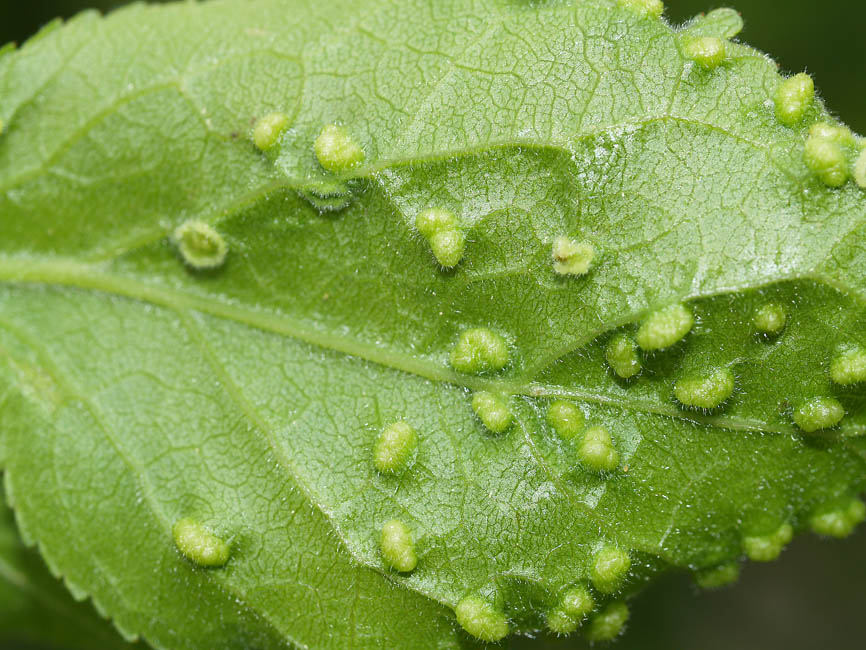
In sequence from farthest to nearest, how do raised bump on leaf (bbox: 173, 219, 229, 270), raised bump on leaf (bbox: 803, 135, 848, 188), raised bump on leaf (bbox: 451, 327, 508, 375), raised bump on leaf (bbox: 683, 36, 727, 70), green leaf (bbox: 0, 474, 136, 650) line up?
green leaf (bbox: 0, 474, 136, 650), raised bump on leaf (bbox: 173, 219, 229, 270), raised bump on leaf (bbox: 451, 327, 508, 375), raised bump on leaf (bbox: 683, 36, 727, 70), raised bump on leaf (bbox: 803, 135, 848, 188)

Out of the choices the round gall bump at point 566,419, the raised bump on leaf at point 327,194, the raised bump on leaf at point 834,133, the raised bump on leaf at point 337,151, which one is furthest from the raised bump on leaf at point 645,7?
the round gall bump at point 566,419

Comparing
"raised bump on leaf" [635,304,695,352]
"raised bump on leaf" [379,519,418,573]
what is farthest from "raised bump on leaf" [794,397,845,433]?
"raised bump on leaf" [379,519,418,573]

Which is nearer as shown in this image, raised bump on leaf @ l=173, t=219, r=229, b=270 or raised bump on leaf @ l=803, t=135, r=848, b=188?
raised bump on leaf @ l=803, t=135, r=848, b=188

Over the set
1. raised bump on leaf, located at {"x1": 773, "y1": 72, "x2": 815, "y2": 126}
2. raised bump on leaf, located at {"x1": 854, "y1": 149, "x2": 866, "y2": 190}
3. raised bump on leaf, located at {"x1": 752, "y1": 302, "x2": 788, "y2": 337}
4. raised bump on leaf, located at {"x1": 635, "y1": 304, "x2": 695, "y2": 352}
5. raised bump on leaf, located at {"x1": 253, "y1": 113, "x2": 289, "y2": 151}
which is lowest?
raised bump on leaf, located at {"x1": 752, "y1": 302, "x2": 788, "y2": 337}

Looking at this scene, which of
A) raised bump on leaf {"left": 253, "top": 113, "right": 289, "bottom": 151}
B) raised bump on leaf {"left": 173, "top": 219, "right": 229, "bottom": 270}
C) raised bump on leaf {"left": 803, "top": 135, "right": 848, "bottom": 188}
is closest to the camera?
raised bump on leaf {"left": 803, "top": 135, "right": 848, "bottom": 188}

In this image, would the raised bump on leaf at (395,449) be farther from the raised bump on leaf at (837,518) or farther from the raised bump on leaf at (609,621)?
the raised bump on leaf at (837,518)

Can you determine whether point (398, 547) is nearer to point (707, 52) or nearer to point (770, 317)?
point (770, 317)

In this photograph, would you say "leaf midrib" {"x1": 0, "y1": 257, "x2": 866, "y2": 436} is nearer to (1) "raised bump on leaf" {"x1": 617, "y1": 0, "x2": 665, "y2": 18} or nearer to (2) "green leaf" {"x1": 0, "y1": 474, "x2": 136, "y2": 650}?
(1) "raised bump on leaf" {"x1": 617, "y1": 0, "x2": 665, "y2": 18}
